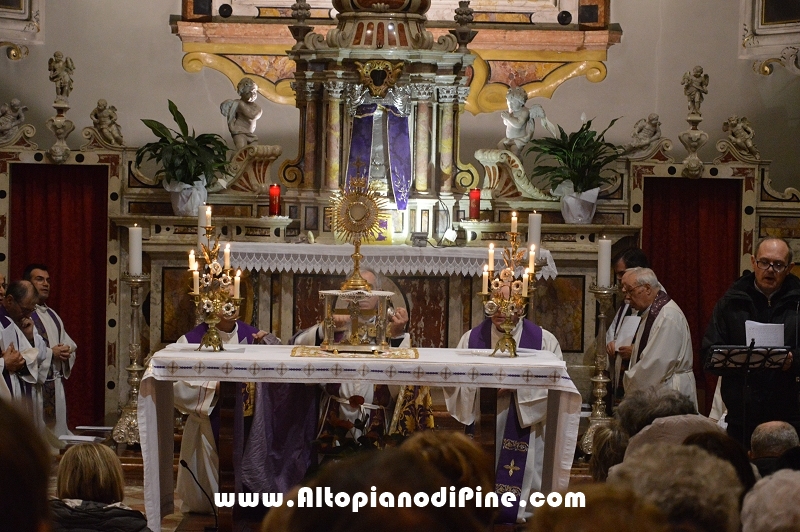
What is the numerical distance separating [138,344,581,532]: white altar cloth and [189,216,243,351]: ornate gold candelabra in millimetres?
187

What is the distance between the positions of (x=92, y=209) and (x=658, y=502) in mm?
8314

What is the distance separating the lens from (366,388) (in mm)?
6793

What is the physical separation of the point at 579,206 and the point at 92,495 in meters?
6.58

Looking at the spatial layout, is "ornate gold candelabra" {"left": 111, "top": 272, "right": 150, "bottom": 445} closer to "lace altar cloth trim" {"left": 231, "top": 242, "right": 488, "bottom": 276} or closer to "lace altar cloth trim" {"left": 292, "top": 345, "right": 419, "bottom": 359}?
"lace altar cloth trim" {"left": 231, "top": 242, "right": 488, "bottom": 276}

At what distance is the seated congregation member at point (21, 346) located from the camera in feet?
25.3

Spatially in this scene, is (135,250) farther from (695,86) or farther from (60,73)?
(695,86)

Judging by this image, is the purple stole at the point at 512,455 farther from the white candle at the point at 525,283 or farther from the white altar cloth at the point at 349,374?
the white candle at the point at 525,283

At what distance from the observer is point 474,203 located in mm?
9508

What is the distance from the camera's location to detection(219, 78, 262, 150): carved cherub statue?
33.3 ft

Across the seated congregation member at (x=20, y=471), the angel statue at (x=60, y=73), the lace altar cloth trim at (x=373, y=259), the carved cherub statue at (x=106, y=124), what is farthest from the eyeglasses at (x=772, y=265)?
the angel statue at (x=60, y=73)

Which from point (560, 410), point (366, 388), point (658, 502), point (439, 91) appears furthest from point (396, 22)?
point (658, 502)

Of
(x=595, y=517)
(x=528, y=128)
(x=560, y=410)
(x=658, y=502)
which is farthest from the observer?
(x=528, y=128)

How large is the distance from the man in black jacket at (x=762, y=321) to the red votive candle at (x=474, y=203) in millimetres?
2982

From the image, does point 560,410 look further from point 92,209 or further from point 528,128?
point 92,209
